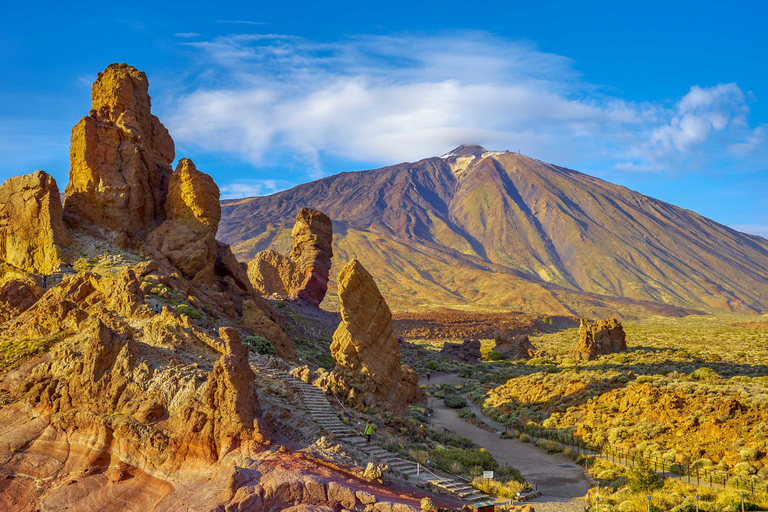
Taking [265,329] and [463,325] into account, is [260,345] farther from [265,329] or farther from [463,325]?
[463,325]

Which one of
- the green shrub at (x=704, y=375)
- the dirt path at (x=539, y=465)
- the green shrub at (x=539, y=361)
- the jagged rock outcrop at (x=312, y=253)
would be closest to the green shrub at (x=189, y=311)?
the dirt path at (x=539, y=465)

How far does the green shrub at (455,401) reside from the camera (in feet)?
121

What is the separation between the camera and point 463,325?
103938 mm

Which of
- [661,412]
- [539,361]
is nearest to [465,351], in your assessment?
[539,361]

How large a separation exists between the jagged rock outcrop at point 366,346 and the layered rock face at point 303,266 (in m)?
35.6

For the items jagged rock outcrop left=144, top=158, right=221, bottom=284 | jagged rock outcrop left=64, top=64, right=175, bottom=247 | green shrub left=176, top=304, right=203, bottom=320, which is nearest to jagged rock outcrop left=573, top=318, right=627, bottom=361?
jagged rock outcrop left=144, top=158, right=221, bottom=284

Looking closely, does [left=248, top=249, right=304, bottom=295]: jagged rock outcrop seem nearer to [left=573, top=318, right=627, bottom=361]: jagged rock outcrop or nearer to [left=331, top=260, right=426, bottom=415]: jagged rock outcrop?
[left=573, top=318, right=627, bottom=361]: jagged rock outcrop

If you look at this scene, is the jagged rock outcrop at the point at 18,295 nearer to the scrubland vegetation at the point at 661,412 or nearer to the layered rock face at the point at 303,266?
the scrubland vegetation at the point at 661,412

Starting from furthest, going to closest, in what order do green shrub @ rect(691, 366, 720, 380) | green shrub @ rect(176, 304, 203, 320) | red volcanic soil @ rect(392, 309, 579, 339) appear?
red volcanic soil @ rect(392, 309, 579, 339) → green shrub @ rect(691, 366, 720, 380) → green shrub @ rect(176, 304, 203, 320)

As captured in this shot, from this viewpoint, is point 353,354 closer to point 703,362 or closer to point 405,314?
point 703,362

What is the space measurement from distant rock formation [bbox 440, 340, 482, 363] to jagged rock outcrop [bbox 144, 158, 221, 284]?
121ft

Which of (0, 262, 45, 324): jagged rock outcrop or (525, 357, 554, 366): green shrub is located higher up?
(0, 262, 45, 324): jagged rock outcrop

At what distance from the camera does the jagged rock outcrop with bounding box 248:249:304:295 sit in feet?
205

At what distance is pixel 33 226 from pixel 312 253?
36576mm
